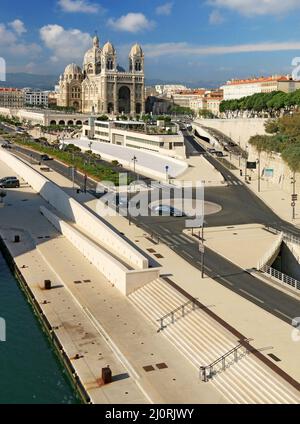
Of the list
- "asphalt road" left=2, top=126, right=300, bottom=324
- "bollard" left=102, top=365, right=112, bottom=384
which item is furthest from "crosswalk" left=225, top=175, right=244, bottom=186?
"bollard" left=102, top=365, right=112, bottom=384

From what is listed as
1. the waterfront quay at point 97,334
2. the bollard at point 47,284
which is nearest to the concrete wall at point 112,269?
the waterfront quay at point 97,334

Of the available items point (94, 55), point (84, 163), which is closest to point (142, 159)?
point (84, 163)

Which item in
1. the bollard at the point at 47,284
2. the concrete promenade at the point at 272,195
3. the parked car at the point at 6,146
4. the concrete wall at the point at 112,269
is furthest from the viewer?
the parked car at the point at 6,146

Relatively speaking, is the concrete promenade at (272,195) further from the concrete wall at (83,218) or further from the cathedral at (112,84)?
the cathedral at (112,84)

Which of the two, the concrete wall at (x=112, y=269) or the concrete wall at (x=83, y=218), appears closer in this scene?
the concrete wall at (x=112, y=269)

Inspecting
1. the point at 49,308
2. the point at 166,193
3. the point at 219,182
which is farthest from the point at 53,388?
the point at 219,182

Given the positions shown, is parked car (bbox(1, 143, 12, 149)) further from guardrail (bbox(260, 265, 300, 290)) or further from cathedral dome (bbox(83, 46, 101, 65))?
cathedral dome (bbox(83, 46, 101, 65))
